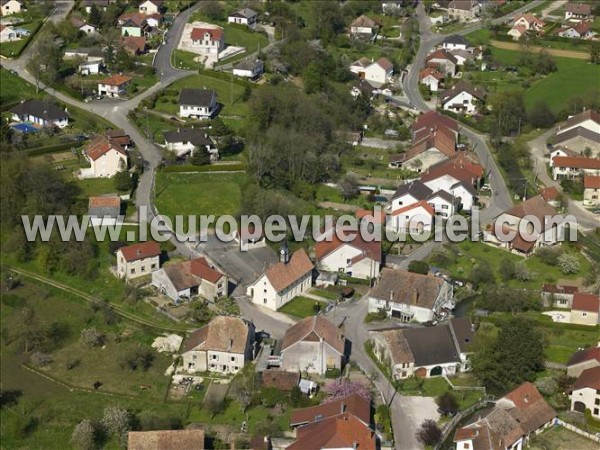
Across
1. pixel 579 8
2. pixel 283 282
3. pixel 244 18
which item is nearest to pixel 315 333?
pixel 283 282

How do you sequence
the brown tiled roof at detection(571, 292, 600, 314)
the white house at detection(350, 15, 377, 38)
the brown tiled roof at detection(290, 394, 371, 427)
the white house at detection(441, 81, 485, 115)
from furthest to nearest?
the white house at detection(350, 15, 377, 38), the white house at detection(441, 81, 485, 115), the brown tiled roof at detection(571, 292, 600, 314), the brown tiled roof at detection(290, 394, 371, 427)

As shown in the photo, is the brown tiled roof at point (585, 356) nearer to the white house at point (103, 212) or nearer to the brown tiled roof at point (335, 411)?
the brown tiled roof at point (335, 411)

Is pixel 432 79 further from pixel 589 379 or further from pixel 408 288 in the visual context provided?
pixel 589 379

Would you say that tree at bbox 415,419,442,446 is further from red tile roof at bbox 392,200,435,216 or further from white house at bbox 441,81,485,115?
white house at bbox 441,81,485,115

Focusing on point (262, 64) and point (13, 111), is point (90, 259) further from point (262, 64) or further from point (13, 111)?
point (262, 64)

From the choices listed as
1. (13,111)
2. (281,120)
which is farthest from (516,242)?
(13,111)

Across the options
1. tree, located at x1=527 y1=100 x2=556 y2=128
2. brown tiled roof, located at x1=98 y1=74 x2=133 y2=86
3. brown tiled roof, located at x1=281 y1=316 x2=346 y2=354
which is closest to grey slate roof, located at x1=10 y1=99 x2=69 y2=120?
brown tiled roof, located at x1=98 y1=74 x2=133 y2=86
